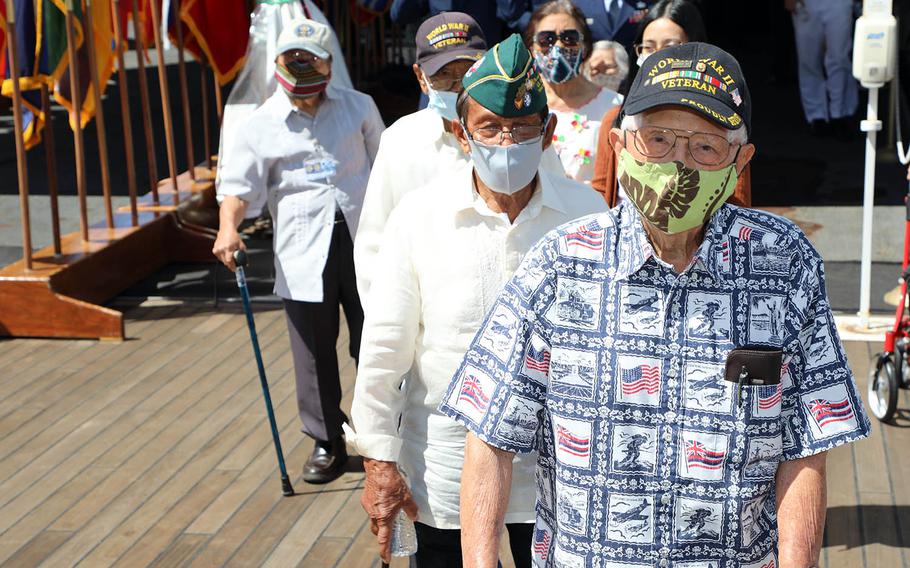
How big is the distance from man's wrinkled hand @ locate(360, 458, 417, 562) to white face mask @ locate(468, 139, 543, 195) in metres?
0.72

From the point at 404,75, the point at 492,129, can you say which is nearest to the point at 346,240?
the point at 492,129

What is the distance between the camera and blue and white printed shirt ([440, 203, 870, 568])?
6.82 feet

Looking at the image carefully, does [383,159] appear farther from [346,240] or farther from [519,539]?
[519,539]

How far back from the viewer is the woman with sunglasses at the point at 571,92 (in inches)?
196

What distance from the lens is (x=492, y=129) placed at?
10.1 ft

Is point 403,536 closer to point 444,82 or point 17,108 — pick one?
point 444,82

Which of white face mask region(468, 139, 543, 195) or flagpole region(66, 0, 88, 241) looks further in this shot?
flagpole region(66, 0, 88, 241)

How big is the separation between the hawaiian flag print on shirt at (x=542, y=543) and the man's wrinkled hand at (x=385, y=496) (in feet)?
2.62

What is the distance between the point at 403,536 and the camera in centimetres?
311

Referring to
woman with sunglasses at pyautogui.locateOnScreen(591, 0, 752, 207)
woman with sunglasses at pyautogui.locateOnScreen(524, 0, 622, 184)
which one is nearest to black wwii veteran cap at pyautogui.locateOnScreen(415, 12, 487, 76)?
woman with sunglasses at pyautogui.locateOnScreen(591, 0, 752, 207)

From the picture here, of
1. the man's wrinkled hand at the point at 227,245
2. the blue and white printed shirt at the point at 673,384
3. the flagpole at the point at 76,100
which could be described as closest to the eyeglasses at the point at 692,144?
the blue and white printed shirt at the point at 673,384

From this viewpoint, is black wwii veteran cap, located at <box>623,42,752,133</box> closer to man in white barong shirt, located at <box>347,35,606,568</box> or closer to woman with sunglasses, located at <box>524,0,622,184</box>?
man in white barong shirt, located at <box>347,35,606,568</box>

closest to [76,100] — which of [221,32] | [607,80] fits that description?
[221,32]

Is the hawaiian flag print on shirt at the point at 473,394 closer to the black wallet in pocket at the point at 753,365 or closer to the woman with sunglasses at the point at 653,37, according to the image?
the black wallet in pocket at the point at 753,365
